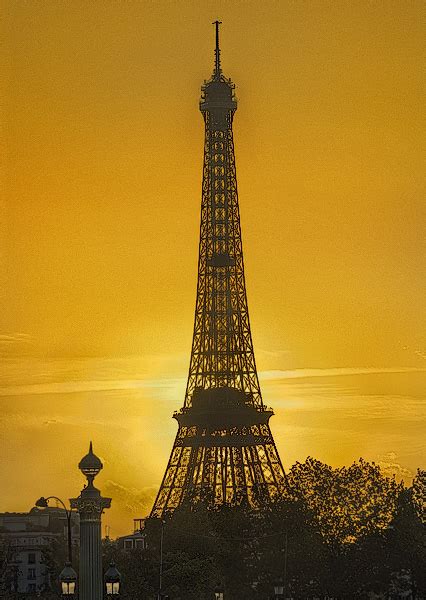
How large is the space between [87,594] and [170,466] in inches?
3627

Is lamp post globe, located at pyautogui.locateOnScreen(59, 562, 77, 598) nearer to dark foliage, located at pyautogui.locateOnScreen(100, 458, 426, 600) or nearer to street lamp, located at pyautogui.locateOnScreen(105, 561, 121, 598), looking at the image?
street lamp, located at pyautogui.locateOnScreen(105, 561, 121, 598)

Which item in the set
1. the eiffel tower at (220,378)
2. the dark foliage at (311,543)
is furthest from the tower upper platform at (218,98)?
the dark foliage at (311,543)

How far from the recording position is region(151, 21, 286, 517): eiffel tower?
157750 mm

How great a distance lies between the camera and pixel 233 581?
128 meters

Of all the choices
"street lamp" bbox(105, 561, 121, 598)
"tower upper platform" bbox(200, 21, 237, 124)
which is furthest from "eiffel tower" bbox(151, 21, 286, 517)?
"street lamp" bbox(105, 561, 121, 598)

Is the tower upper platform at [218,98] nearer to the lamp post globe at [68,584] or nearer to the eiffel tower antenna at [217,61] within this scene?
the eiffel tower antenna at [217,61]

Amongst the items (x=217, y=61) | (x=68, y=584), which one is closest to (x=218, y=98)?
(x=217, y=61)

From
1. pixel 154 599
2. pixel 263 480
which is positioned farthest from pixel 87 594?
pixel 263 480

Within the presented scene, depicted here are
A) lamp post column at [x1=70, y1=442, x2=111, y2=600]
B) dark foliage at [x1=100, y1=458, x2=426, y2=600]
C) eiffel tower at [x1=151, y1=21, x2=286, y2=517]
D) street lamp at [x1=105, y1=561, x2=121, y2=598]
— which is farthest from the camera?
eiffel tower at [x1=151, y1=21, x2=286, y2=517]

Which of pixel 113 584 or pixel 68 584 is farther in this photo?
pixel 68 584

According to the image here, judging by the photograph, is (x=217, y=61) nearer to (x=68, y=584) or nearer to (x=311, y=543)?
(x=311, y=543)

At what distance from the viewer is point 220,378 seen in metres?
164

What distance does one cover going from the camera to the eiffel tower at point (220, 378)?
518ft

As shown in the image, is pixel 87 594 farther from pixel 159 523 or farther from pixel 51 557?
pixel 51 557
